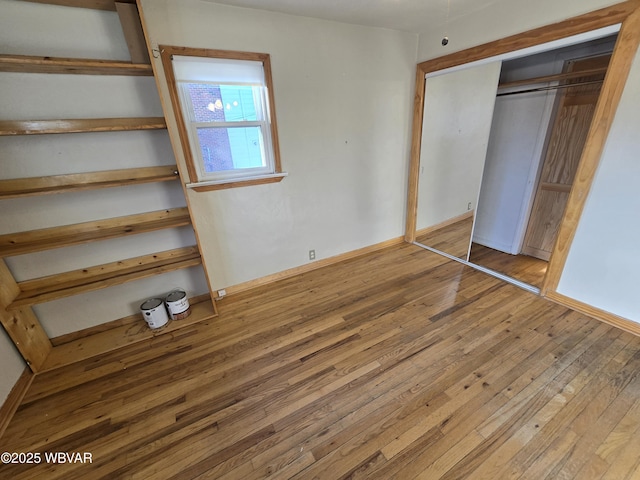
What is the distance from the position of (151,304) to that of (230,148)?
1.51 metres

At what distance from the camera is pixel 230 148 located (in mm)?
2342

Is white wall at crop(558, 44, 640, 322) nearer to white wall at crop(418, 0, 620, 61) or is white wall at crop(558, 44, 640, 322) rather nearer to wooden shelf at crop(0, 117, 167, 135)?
white wall at crop(418, 0, 620, 61)

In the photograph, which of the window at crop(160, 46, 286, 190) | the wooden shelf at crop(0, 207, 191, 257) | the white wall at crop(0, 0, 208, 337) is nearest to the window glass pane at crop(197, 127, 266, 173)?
the window at crop(160, 46, 286, 190)

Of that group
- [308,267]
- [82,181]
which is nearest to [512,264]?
[308,267]

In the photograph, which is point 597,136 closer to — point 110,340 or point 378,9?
point 378,9

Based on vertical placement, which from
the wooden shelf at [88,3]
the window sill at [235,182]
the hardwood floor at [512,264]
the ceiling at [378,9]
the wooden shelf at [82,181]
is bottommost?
the hardwood floor at [512,264]

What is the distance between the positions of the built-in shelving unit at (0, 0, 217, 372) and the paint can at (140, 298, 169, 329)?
0.22 feet

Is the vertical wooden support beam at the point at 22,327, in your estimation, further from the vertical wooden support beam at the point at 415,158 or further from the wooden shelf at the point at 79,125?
the vertical wooden support beam at the point at 415,158

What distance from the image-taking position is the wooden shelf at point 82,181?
5.54 ft

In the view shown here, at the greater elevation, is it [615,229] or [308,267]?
[615,229]

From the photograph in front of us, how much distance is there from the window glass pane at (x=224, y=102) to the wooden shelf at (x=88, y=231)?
0.84 m

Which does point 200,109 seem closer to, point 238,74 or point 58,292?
point 238,74

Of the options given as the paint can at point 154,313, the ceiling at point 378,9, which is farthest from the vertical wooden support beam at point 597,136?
the paint can at point 154,313

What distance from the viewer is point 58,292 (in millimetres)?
1828
